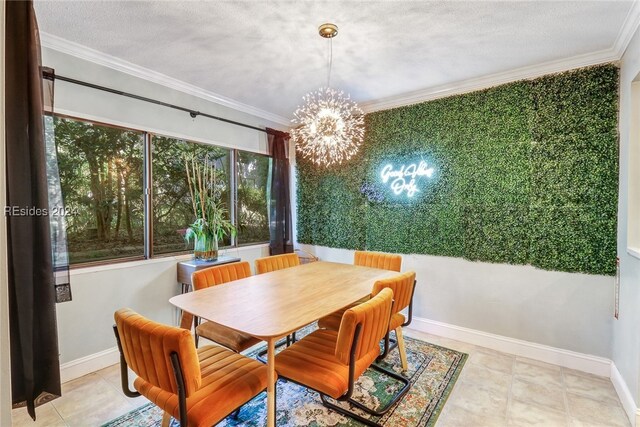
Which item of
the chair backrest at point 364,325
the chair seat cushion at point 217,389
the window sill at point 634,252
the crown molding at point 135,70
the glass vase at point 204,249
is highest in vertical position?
the crown molding at point 135,70

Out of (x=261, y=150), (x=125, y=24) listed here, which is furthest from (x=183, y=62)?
(x=261, y=150)

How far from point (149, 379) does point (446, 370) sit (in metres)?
2.38

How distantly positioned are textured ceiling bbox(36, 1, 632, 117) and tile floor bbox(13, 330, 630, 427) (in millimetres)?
2792

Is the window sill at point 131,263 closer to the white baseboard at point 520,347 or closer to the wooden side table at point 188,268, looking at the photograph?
the wooden side table at point 188,268

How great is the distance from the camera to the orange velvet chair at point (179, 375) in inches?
48.9

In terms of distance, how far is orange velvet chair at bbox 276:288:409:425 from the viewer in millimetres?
1552

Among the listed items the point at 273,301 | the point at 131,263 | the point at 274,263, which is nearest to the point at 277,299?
the point at 273,301

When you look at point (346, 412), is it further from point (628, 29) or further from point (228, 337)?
point (628, 29)

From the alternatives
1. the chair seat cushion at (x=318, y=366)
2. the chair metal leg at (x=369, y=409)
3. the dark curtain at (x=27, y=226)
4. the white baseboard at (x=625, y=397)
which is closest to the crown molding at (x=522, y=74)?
the white baseboard at (x=625, y=397)

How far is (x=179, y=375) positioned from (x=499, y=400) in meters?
2.30

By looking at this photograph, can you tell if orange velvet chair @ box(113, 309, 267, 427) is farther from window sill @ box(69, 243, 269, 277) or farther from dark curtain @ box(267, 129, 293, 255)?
dark curtain @ box(267, 129, 293, 255)

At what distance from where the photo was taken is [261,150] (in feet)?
14.0

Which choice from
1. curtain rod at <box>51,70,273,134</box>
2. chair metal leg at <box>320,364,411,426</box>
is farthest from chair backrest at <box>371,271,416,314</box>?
curtain rod at <box>51,70,273,134</box>

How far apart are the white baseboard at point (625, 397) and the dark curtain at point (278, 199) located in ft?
11.8
